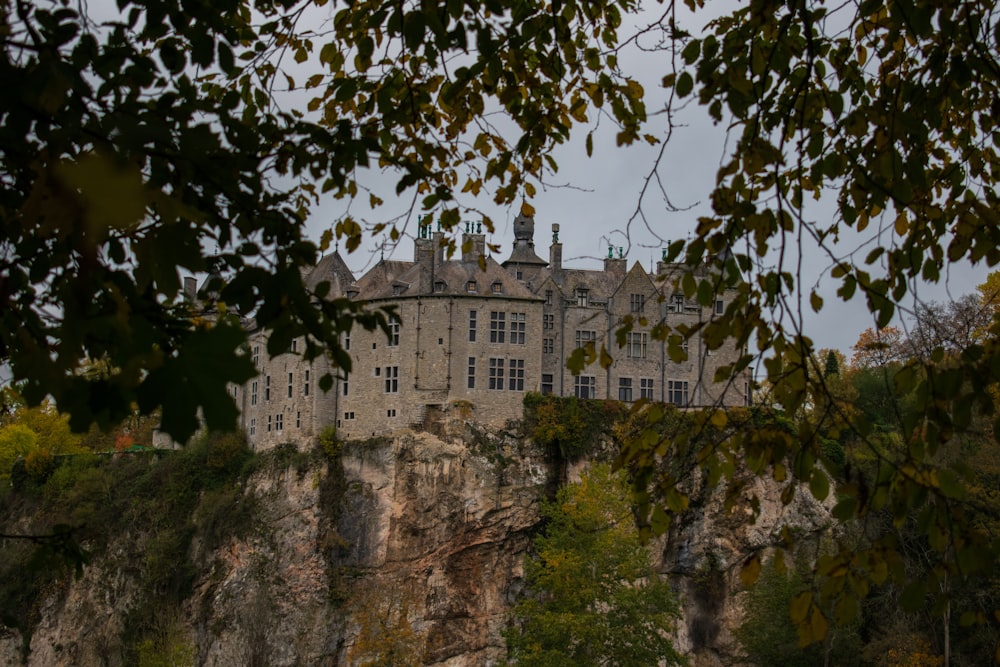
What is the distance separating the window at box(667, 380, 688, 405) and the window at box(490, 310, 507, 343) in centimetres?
672

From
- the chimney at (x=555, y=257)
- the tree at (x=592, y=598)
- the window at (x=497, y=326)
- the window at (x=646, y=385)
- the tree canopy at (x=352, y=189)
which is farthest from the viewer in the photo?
the chimney at (x=555, y=257)

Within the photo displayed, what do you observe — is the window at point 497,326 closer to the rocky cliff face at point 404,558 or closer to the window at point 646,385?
the rocky cliff face at point 404,558

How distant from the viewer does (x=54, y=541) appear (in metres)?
6.18

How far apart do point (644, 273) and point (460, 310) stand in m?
7.82

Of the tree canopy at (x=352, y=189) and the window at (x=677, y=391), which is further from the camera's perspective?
the window at (x=677, y=391)

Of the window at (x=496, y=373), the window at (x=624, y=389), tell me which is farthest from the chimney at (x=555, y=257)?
the window at (x=496, y=373)

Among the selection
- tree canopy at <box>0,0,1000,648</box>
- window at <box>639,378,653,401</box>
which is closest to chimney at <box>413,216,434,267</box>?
window at <box>639,378,653,401</box>

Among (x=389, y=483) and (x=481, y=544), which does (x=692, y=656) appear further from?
(x=389, y=483)

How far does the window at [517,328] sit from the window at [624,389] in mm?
4430

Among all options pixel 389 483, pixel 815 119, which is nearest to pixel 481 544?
pixel 389 483

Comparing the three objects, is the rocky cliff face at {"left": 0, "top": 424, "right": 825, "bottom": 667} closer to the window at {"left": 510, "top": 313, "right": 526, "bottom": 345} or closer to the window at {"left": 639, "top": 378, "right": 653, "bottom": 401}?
the window at {"left": 510, "top": 313, "right": 526, "bottom": 345}

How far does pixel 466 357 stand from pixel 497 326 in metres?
1.60

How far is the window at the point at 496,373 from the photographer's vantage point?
129 ft

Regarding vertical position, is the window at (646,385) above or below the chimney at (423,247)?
below
